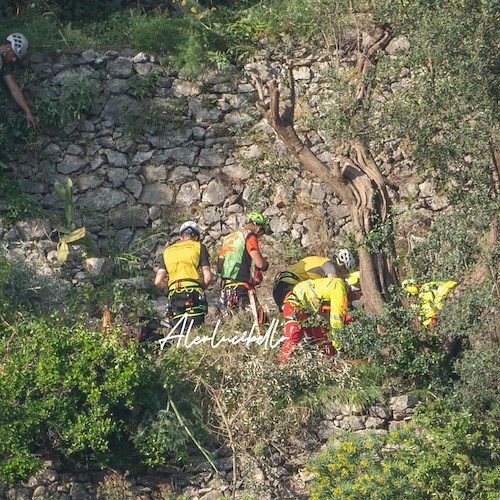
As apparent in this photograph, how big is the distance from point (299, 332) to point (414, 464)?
7.56 ft

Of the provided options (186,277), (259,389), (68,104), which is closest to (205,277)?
(186,277)

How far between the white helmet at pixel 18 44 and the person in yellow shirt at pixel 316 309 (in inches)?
224

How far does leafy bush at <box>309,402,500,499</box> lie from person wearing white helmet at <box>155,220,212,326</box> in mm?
2542

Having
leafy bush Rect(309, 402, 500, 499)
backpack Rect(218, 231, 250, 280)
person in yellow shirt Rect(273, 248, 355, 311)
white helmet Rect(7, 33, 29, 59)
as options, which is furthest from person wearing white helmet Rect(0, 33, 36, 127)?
leafy bush Rect(309, 402, 500, 499)

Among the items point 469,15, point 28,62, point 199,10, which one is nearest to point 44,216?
point 28,62

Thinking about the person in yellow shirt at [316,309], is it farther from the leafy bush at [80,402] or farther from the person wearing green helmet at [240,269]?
the leafy bush at [80,402]

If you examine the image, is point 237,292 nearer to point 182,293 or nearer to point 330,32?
point 182,293

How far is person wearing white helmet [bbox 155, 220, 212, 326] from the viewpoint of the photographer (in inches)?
650

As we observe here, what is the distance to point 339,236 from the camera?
19172 mm

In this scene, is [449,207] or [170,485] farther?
[449,207]

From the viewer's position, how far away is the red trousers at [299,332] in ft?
53.0

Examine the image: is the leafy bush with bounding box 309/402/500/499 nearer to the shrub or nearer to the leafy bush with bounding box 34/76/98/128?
the shrub

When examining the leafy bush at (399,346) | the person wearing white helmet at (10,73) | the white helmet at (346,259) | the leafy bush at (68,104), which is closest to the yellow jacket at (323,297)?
the leafy bush at (399,346)

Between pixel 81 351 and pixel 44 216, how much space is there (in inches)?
170
